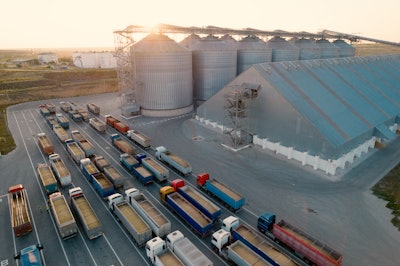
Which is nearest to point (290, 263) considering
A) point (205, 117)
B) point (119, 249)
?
point (119, 249)

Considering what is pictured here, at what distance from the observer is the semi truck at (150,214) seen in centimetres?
2672

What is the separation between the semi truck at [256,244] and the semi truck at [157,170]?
533 inches

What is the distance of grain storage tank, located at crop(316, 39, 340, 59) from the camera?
113m

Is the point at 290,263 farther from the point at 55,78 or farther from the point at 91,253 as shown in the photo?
the point at 55,78

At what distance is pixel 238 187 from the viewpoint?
37.3m

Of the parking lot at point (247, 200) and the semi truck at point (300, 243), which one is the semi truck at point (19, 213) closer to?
the parking lot at point (247, 200)

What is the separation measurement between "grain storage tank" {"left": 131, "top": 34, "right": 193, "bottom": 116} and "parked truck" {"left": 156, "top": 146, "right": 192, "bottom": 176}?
97.9 feet

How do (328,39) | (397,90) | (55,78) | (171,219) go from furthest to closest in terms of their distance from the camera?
1. (55,78)
2. (328,39)
3. (397,90)
4. (171,219)

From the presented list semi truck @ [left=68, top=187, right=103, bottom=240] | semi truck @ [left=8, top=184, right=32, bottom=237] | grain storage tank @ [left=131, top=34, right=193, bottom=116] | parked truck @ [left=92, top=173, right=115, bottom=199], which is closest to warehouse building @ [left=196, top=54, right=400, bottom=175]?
grain storage tank @ [left=131, top=34, right=193, bottom=116]

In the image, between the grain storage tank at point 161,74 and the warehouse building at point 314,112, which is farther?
the grain storage tank at point 161,74

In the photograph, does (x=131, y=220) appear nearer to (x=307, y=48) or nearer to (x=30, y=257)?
(x=30, y=257)

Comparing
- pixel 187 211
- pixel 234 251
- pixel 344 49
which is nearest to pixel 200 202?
pixel 187 211

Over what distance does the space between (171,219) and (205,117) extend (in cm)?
3742

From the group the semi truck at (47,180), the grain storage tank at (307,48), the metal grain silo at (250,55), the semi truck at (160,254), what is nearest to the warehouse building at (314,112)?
the metal grain silo at (250,55)
